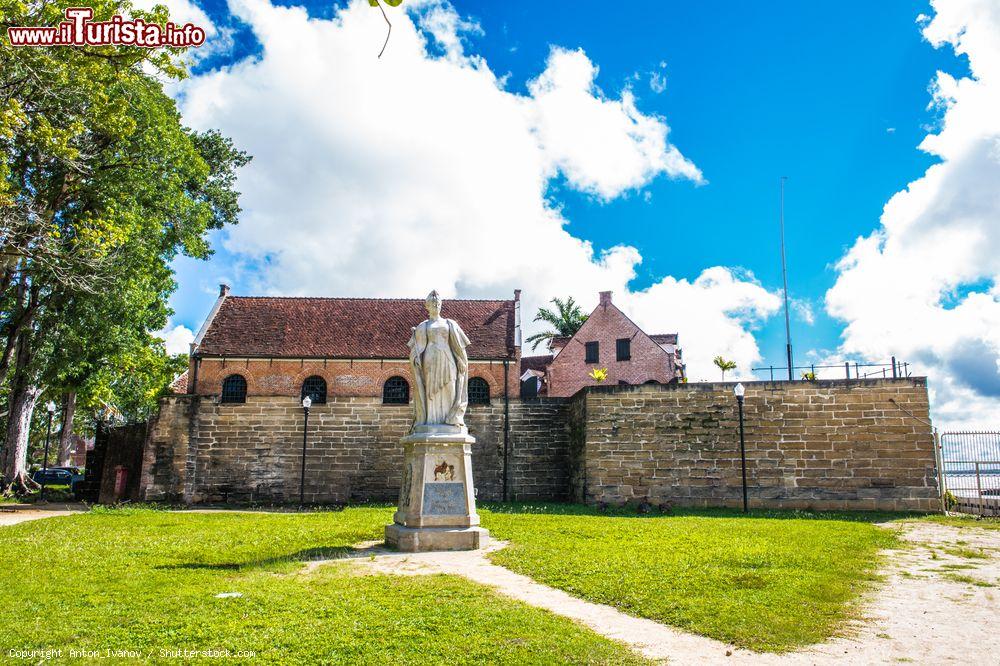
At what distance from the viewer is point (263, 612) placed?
6008 millimetres

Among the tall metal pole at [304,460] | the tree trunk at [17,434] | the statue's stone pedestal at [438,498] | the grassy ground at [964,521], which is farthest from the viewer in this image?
the tall metal pole at [304,460]

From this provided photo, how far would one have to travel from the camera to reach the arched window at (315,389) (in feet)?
82.0

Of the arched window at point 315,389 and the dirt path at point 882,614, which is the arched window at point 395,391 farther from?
the dirt path at point 882,614

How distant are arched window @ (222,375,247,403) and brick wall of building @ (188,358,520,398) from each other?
188 millimetres

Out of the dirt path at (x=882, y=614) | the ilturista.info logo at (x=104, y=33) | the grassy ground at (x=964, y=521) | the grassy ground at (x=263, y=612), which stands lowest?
the grassy ground at (x=964, y=521)

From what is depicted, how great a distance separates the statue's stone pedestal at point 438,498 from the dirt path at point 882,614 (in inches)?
11.6

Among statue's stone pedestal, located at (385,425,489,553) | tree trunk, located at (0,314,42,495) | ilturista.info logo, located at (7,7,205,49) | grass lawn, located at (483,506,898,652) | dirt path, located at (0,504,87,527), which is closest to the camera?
grass lawn, located at (483,506,898,652)

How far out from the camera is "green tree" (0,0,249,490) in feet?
44.5

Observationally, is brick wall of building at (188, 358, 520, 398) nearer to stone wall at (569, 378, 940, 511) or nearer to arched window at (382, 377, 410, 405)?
arched window at (382, 377, 410, 405)

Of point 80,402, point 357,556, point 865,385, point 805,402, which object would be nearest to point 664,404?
point 805,402

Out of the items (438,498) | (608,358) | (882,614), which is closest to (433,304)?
(438,498)

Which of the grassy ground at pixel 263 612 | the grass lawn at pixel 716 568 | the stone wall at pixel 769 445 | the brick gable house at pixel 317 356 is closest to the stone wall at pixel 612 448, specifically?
the stone wall at pixel 769 445

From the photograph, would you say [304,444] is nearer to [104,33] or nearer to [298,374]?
[298,374]

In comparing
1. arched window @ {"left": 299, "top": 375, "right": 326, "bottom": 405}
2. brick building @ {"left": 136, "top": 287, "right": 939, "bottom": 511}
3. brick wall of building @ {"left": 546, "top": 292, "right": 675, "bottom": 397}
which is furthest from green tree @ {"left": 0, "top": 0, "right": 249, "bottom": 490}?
brick wall of building @ {"left": 546, "top": 292, "right": 675, "bottom": 397}
